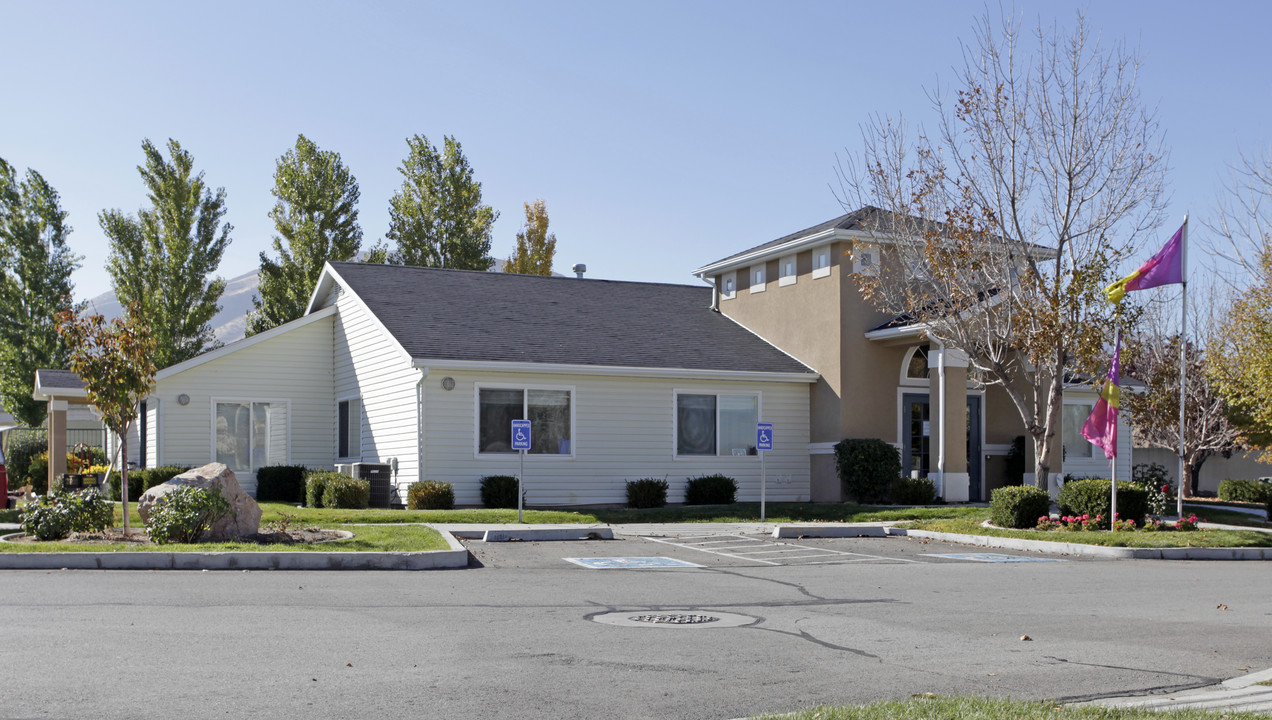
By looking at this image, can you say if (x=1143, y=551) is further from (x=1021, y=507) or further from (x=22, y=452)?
(x=22, y=452)

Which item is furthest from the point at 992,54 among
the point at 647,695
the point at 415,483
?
the point at 647,695

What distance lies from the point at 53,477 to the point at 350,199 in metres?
20.1

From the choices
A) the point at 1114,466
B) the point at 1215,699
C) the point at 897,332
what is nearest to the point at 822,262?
the point at 897,332

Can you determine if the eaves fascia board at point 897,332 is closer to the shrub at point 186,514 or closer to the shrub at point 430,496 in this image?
the shrub at point 430,496

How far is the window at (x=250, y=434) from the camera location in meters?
26.4

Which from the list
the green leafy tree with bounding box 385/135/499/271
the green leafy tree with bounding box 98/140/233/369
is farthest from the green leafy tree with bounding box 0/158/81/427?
the green leafy tree with bounding box 385/135/499/271

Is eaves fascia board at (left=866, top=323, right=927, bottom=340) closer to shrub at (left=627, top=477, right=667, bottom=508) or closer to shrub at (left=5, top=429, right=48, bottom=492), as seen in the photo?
shrub at (left=627, top=477, right=667, bottom=508)

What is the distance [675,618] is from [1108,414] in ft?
39.4

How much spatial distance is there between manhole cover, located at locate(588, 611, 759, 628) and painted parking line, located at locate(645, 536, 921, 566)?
4.79 meters

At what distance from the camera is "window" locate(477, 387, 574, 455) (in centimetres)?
2302

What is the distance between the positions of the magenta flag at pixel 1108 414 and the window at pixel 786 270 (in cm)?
892

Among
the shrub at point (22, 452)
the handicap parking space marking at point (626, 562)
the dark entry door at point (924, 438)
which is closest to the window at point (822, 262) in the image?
the dark entry door at point (924, 438)

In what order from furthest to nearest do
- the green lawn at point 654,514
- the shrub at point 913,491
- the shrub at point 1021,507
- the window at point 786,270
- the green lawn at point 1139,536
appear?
the window at point 786,270 < the shrub at point 913,491 < the green lawn at point 654,514 < the shrub at point 1021,507 < the green lawn at point 1139,536

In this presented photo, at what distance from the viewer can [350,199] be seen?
44531 millimetres
